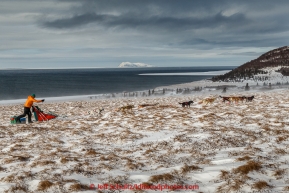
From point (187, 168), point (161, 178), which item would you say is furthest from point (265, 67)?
point (161, 178)

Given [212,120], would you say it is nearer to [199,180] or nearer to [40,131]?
[199,180]

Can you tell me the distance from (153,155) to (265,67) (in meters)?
77.2

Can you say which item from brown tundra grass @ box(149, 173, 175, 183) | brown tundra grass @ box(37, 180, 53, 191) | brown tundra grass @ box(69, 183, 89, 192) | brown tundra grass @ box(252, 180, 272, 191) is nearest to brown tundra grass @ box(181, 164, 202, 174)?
brown tundra grass @ box(149, 173, 175, 183)

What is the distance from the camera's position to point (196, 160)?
738 centimetres

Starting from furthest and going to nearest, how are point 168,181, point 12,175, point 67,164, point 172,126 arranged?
point 172,126, point 67,164, point 12,175, point 168,181

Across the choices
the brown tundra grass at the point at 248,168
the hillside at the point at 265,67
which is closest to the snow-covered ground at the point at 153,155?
the brown tundra grass at the point at 248,168

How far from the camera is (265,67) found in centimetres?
7531

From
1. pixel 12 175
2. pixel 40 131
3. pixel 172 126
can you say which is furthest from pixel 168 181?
pixel 40 131

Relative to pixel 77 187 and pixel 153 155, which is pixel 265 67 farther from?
pixel 77 187

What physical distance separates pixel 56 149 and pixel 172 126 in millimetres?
5330

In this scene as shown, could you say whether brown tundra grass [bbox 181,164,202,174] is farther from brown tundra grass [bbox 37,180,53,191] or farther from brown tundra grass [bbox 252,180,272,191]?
brown tundra grass [bbox 37,180,53,191]

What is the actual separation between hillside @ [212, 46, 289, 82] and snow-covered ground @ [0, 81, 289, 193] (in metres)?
59.5

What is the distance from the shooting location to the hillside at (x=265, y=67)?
68938 mm

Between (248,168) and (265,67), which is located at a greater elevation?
(265,67)
